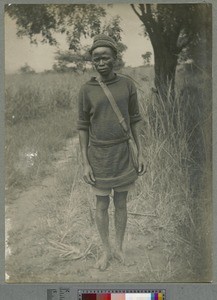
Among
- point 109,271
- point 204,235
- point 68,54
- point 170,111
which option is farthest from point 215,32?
point 109,271

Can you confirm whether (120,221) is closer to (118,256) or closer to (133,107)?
(118,256)

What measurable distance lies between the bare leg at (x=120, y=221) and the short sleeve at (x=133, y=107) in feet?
1.33

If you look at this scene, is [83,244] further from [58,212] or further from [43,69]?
[43,69]

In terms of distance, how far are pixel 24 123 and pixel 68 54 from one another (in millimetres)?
438

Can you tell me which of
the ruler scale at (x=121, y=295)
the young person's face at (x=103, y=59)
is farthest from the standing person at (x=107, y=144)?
the ruler scale at (x=121, y=295)

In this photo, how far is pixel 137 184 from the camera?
418 centimetres

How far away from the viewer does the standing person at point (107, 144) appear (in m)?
4.14

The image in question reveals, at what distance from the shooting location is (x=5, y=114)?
13.7 feet

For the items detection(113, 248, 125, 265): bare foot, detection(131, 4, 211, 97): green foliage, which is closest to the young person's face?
detection(131, 4, 211, 97): green foliage

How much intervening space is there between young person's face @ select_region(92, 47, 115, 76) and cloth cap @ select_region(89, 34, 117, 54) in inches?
0.7

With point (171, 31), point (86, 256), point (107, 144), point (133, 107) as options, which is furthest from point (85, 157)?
point (171, 31)

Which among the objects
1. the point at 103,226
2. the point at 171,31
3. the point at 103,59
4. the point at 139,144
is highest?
the point at 171,31

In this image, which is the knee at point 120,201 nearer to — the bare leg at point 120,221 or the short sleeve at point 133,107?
the bare leg at point 120,221

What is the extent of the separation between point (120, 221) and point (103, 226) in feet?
0.31
